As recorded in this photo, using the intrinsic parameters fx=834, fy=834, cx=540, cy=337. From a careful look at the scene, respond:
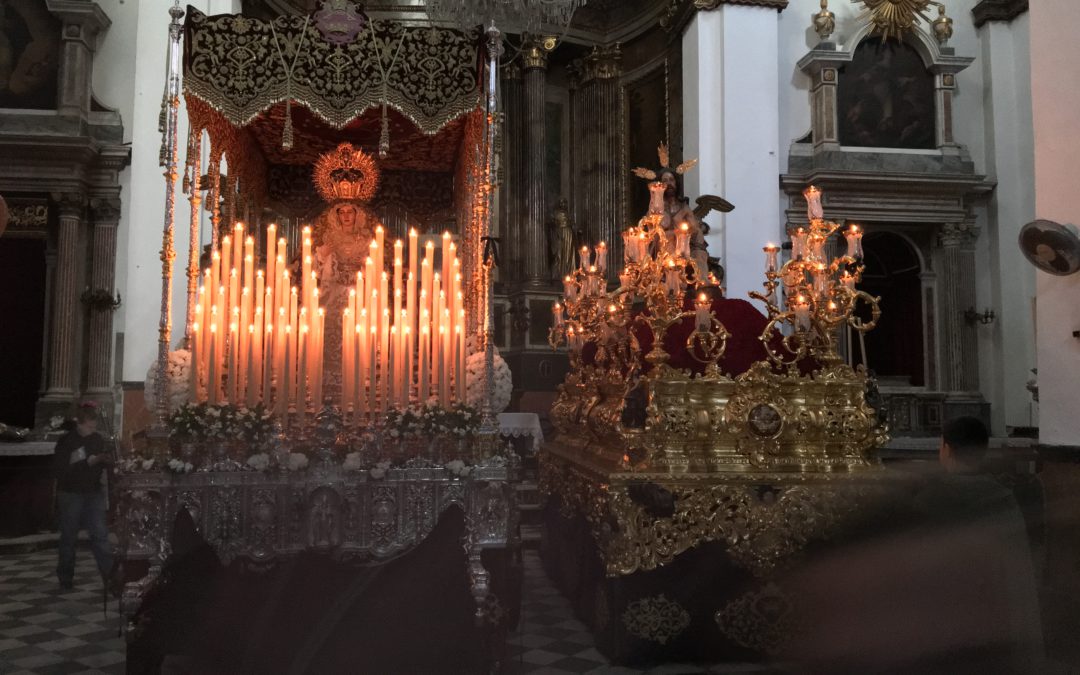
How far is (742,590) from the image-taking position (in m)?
4.73

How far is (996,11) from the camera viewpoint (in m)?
12.3

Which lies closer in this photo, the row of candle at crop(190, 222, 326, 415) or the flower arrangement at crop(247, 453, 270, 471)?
A: the flower arrangement at crop(247, 453, 270, 471)

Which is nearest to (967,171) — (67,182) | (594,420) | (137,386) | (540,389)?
(540,389)

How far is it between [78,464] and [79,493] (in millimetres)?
226

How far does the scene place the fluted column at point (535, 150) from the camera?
504 inches

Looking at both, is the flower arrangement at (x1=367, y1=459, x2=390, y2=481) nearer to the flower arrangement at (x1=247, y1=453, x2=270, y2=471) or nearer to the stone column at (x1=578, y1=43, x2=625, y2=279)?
the flower arrangement at (x1=247, y1=453, x2=270, y2=471)

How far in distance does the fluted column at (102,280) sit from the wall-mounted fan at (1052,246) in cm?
984

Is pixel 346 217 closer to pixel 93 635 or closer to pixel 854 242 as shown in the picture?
pixel 93 635

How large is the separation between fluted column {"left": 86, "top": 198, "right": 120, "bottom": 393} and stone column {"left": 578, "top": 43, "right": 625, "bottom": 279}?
684cm

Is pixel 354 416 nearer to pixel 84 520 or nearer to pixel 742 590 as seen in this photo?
pixel 742 590

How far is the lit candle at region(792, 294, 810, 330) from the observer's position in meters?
5.05

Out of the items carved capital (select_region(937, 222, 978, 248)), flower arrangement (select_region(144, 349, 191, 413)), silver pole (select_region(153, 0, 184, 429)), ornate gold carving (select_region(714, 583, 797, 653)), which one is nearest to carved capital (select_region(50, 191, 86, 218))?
flower arrangement (select_region(144, 349, 191, 413))

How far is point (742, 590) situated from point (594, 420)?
61.4 inches

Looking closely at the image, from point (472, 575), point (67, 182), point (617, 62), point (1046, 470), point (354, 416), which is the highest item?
point (617, 62)
